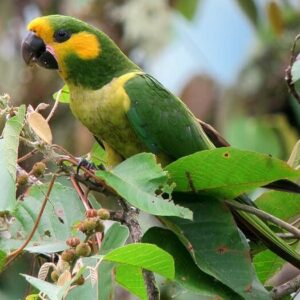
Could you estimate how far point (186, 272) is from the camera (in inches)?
69.0

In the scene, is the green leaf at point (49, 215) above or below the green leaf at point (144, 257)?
above

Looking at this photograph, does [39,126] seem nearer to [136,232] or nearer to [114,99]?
[136,232]

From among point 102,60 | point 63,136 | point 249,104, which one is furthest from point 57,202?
point 249,104

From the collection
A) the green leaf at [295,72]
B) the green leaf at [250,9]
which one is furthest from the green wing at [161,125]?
the green leaf at [250,9]

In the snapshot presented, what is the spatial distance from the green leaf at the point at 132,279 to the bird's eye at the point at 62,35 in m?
0.86

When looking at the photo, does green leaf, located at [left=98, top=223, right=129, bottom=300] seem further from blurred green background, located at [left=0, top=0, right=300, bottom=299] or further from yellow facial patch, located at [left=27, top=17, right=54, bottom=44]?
blurred green background, located at [left=0, top=0, right=300, bottom=299]

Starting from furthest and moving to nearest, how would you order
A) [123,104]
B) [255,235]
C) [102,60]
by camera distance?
[102,60] < [123,104] < [255,235]

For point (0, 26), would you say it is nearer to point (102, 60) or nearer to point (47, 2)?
point (47, 2)

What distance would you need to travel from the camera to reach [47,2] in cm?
443

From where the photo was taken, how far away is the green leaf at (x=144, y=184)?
1585 mm

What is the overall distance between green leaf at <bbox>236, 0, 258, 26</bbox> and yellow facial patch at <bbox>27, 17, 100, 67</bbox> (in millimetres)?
1452

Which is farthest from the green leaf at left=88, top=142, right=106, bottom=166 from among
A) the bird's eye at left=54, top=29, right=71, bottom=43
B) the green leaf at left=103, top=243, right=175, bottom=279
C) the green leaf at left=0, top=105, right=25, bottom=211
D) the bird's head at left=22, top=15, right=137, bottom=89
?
the green leaf at left=103, top=243, right=175, bottom=279

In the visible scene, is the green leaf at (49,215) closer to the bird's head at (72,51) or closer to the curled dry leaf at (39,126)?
the curled dry leaf at (39,126)

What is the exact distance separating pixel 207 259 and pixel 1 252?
16.4 inches
